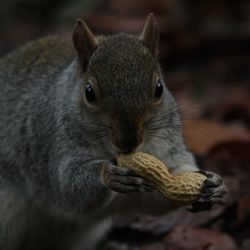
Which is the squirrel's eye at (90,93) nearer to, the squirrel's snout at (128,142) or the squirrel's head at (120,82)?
the squirrel's head at (120,82)

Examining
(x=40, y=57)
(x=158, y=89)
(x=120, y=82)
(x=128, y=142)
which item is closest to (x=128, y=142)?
(x=128, y=142)

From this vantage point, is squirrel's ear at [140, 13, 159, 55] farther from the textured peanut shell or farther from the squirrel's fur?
the textured peanut shell

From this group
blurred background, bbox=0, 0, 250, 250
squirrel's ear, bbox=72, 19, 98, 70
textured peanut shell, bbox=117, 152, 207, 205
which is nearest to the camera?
textured peanut shell, bbox=117, 152, 207, 205

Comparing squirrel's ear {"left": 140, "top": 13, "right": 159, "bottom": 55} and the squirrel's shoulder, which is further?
the squirrel's shoulder

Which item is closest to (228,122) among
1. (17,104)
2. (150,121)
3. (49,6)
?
(17,104)

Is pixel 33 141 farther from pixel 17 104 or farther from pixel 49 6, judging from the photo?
pixel 49 6

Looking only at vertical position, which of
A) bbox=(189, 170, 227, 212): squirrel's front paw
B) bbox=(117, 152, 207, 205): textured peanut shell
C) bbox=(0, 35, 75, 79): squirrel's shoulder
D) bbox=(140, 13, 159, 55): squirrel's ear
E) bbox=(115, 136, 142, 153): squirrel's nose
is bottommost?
bbox=(189, 170, 227, 212): squirrel's front paw

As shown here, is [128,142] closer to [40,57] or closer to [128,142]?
[128,142]

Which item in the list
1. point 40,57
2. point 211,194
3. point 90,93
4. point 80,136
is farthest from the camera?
point 40,57

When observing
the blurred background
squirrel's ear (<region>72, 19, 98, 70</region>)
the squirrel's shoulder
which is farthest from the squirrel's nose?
the squirrel's shoulder
